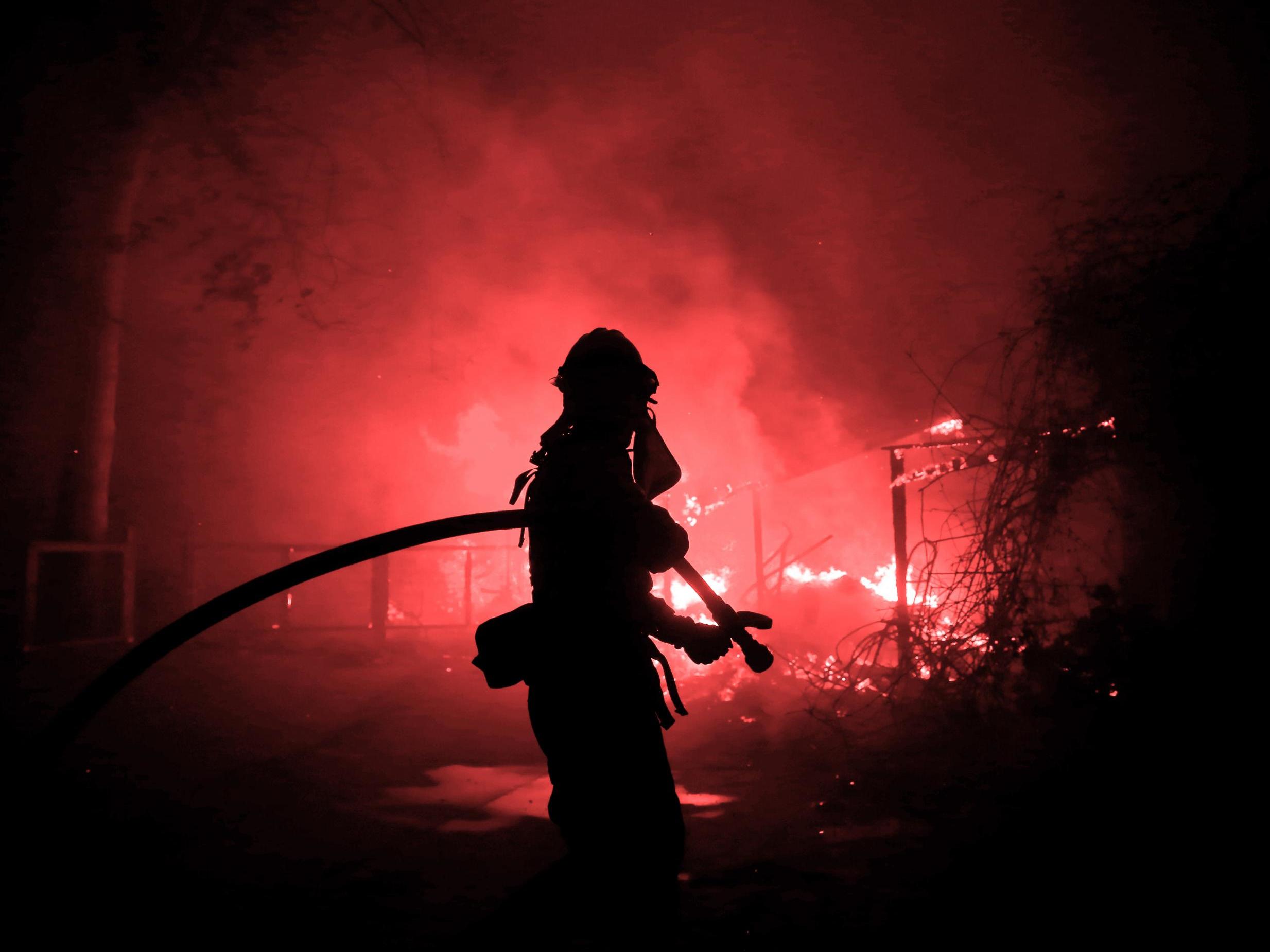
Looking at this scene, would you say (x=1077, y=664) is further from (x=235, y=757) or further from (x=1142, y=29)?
(x=1142, y=29)

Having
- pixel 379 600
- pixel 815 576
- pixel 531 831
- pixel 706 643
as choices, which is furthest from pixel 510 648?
pixel 815 576

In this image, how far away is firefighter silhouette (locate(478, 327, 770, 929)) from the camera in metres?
2.33

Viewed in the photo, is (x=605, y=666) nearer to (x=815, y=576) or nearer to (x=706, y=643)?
(x=706, y=643)

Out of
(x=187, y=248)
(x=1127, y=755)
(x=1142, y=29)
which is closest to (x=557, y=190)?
(x=187, y=248)

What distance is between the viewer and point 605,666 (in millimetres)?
2387

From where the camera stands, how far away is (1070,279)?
6684 mm

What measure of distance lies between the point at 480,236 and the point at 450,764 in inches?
543

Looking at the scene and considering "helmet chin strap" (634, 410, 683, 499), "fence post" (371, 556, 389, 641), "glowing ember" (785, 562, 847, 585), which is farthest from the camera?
"fence post" (371, 556, 389, 641)

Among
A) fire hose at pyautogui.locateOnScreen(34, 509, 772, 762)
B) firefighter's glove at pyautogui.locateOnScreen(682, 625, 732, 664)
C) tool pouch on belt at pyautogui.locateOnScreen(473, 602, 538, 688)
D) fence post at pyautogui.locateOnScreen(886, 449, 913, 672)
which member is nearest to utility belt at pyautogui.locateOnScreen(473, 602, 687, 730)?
tool pouch on belt at pyautogui.locateOnScreen(473, 602, 538, 688)

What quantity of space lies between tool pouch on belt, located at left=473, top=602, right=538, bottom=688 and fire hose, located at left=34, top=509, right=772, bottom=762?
344mm

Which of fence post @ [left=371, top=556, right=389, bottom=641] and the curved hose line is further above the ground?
fence post @ [left=371, top=556, right=389, bottom=641]

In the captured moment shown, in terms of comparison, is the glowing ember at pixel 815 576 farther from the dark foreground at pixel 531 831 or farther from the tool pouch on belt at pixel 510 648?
the tool pouch on belt at pixel 510 648

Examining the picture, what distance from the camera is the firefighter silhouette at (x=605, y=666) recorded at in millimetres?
2334

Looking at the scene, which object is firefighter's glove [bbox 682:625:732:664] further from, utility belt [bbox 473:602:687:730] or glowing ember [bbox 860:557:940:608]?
glowing ember [bbox 860:557:940:608]
